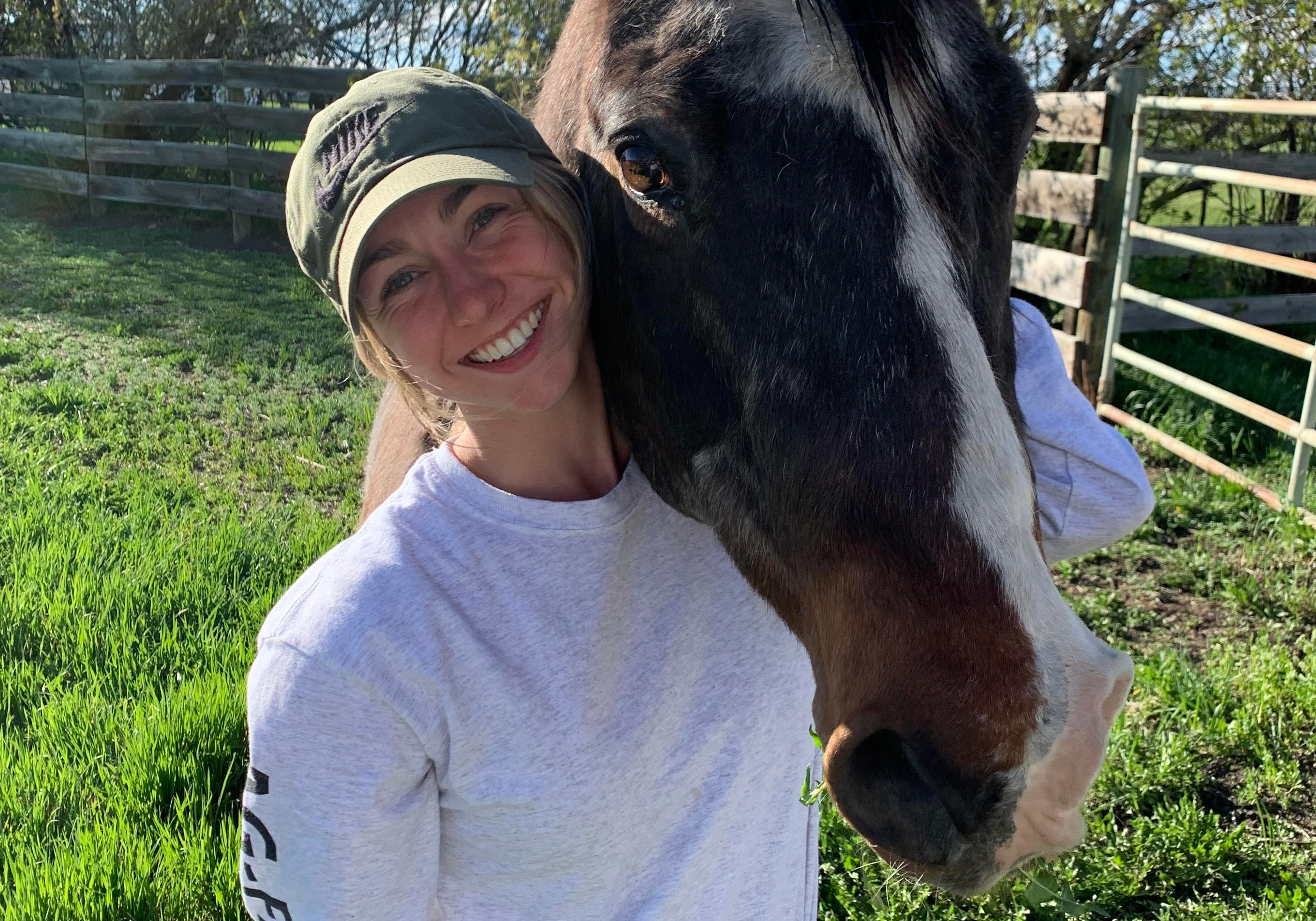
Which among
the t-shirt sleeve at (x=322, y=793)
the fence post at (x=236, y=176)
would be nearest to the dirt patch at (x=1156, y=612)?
the t-shirt sleeve at (x=322, y=793)

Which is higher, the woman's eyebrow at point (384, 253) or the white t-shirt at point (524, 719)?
the woman's eyebrow at point (384, 253)

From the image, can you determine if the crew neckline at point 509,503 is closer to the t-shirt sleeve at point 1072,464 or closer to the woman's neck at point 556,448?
the woman's neck at point 556,448

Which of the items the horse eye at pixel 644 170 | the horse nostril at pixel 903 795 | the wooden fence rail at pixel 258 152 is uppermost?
the wooden fence rail at pixel 258 152

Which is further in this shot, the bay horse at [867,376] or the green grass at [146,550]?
the green grass at [146,550]

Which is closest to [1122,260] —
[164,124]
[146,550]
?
[146,550]

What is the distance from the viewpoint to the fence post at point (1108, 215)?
559cm

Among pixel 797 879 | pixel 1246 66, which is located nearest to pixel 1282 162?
pixel 1246 66

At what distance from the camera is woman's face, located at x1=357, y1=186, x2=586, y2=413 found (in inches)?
46.6

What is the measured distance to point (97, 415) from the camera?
17.3ft

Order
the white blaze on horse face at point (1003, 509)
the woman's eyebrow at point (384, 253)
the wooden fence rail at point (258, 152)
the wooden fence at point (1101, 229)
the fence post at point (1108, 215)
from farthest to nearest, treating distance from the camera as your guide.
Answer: the wooden fence rail at point (258, 152)
the wooden fence at point (1101, 229)
the fence post at point (1108, 215)
the woman's eyebrow at point (384, 253)
the white blaze on horse face at point (1003, 509)

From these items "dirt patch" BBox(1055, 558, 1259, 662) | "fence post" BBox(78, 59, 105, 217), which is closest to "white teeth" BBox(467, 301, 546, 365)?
"dirt patch" BBox(1055, 558, 1259, 662)

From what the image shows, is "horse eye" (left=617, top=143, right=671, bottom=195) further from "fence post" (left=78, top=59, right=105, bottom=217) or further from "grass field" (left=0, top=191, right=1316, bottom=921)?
"fence post" (left=78, top=59, right=105, bottom=217)

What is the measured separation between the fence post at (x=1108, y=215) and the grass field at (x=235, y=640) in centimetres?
51

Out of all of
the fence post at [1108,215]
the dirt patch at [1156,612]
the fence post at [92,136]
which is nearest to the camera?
the dirt patch at [1156,612]
